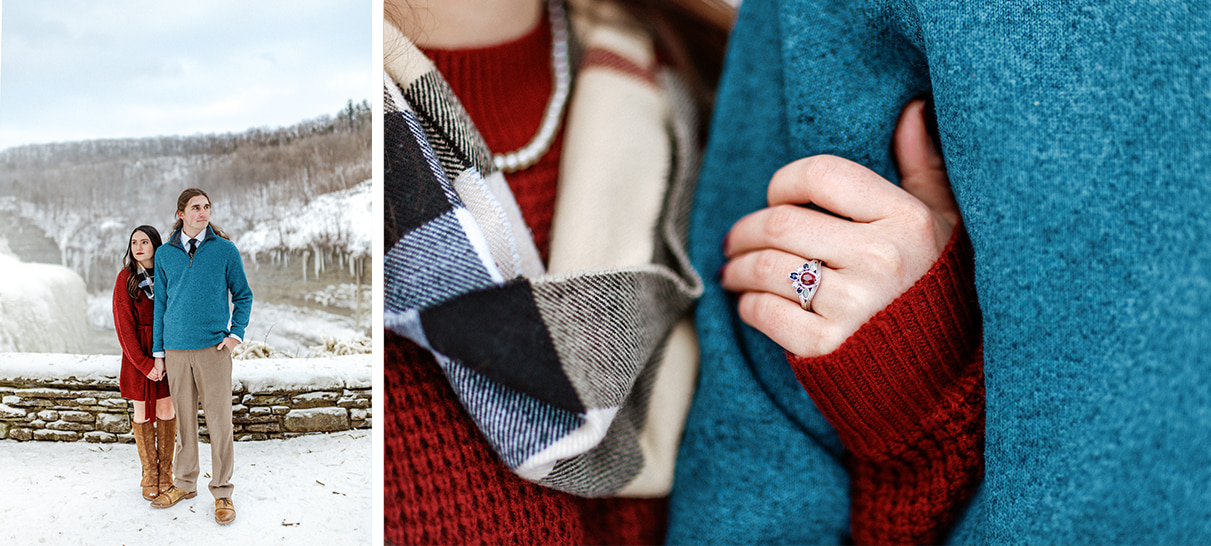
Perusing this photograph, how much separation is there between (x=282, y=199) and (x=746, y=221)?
329 millimetres

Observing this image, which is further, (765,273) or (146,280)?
(765,273)

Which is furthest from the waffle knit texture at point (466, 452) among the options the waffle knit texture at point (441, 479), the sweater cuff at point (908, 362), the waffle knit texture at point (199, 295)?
the sweater cuff at point (908, 362)

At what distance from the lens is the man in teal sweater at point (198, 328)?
0.36 m

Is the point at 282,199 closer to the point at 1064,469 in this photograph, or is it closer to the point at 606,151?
the point at 606,151

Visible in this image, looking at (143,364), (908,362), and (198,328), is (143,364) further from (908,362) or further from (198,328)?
(908,362)

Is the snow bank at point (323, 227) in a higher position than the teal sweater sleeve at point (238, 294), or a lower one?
higher

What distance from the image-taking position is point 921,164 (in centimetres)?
46

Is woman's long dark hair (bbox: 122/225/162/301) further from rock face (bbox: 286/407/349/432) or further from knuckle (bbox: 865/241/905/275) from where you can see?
knuckle (bbox: 865/241/905/275)

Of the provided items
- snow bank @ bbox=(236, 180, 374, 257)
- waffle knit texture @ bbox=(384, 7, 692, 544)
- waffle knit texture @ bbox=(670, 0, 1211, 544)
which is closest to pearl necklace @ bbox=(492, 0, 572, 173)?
waffle knit texture @ bbox=(384, 7, 692, 544)

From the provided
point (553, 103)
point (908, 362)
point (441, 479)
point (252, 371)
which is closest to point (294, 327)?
point (252, 371)

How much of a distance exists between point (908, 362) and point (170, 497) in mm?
462

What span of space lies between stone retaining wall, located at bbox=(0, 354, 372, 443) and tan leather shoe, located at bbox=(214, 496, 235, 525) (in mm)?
36

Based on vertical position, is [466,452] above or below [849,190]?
below

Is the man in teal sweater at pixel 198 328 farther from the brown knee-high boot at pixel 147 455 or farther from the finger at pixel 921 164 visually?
the finger at pixel 921 164
